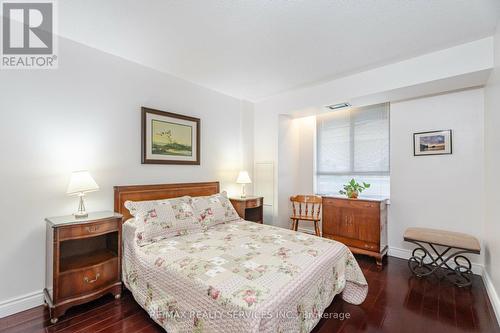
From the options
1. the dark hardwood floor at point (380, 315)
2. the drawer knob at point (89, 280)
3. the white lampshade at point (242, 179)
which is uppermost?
the white lampshade at point (242, 179)

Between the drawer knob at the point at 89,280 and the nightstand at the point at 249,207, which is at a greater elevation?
the nightstand at the point at 249,207

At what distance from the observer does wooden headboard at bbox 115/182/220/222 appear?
2652 mm

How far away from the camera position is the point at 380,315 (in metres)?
2.06

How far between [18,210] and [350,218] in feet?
12.5

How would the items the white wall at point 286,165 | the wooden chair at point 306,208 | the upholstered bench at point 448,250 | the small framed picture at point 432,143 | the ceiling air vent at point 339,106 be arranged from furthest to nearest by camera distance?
Answer: the white wall at point 286,165 < the wooden chair at point 306,208 < the ceiling air vent at point 339,106 < the small framed picture at point 432,143 < the upholstered bench at point 448,250

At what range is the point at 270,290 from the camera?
1.37m

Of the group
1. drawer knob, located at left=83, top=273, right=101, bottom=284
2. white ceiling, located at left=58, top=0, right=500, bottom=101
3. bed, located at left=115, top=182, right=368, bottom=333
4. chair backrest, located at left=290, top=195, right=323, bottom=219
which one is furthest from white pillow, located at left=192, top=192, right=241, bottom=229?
white ceiling, located at left=58, top=0, right=500, bottom=101

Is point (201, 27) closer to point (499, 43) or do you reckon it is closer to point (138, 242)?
point (138, 242)

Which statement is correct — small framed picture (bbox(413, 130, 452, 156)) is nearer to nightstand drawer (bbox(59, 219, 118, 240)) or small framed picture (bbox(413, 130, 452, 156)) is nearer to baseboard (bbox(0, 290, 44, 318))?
nightstand drawer (bbox(59, 219, 118, 240))

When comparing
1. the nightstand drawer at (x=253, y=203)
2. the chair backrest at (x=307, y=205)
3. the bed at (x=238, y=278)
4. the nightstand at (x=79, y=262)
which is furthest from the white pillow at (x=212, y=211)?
the chair backrest at (x=307, y=205)

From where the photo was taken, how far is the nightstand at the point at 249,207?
3627 mm

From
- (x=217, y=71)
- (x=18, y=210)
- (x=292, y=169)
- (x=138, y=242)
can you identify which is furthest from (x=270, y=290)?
(x=292, y=169)

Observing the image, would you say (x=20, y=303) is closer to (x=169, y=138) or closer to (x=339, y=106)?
(x=169, y=138)

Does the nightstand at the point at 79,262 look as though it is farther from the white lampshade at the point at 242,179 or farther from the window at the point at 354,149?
the window at the point at 354,149
